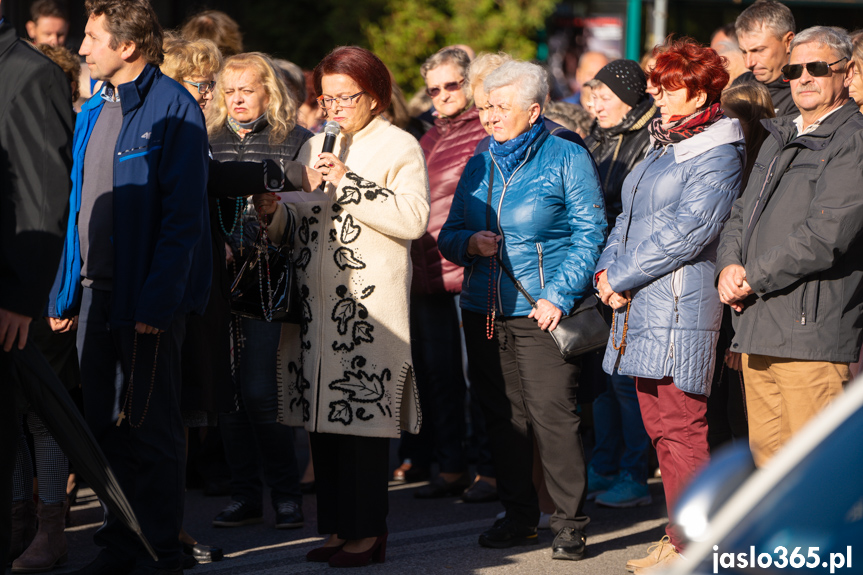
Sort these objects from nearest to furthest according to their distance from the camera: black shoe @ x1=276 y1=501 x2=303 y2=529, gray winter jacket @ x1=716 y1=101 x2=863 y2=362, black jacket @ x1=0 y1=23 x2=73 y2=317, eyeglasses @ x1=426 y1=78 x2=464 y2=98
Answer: black jacket @ x1=0 y1=23 x2=73 y2=317 → gray winter jacket @ x1=716 y1=101 x2=863 y2=362 → black shoe @ x1=276 y1=501 x2=303 y2=529 → eyeglasses @ x1=426 y1=78 x2=464 y2=98

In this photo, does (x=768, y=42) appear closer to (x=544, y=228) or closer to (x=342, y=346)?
(x=544, y=228)

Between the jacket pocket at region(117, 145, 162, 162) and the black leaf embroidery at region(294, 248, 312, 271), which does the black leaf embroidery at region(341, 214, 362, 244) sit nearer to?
the black leaf embroidery at region(294, 248, 312, 271)

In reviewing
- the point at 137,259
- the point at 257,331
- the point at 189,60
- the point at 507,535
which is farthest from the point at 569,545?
the point at 189,60

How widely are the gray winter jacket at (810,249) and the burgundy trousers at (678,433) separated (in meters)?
0.38

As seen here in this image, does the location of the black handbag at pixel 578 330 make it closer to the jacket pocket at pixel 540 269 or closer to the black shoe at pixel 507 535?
the jacket pocket at pixel 540 269

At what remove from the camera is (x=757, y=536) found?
1.72 metres

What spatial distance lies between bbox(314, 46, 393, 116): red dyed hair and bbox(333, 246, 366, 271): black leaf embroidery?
646 millimetres

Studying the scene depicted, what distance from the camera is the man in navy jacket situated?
12.7 feet

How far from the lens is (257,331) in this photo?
5.09 m

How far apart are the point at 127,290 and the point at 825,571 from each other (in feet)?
9.47

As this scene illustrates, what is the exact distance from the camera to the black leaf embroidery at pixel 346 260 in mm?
4352

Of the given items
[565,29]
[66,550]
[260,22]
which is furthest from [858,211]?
[565,29]

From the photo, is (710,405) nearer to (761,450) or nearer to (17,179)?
(761,450)

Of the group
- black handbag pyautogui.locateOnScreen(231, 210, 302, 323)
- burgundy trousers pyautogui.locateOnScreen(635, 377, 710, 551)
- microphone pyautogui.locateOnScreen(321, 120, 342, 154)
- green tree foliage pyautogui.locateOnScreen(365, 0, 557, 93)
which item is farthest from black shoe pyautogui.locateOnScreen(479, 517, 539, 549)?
green tree foliage pyautogui.locateOnScreen(365, 0, 557, 93)
